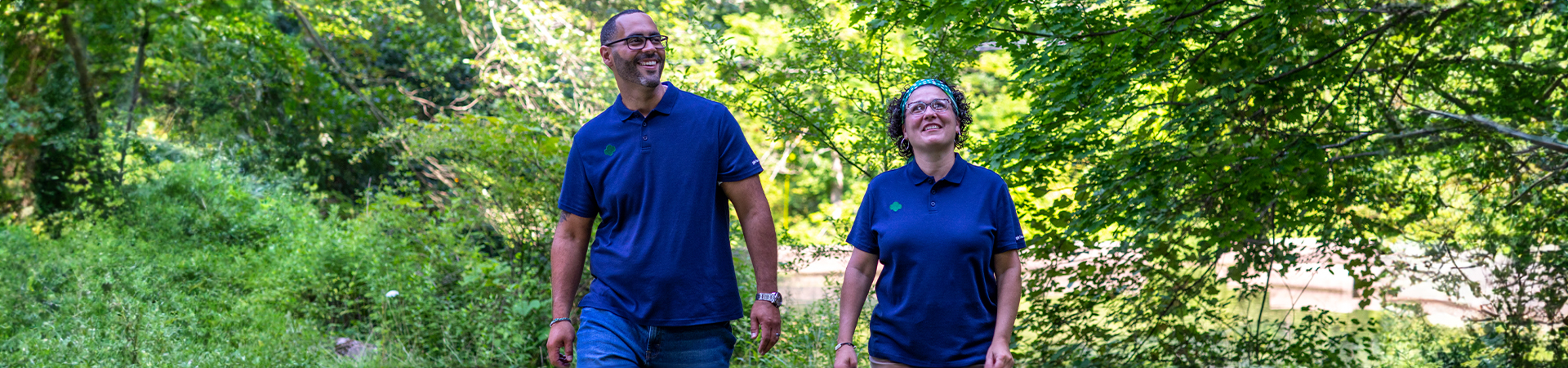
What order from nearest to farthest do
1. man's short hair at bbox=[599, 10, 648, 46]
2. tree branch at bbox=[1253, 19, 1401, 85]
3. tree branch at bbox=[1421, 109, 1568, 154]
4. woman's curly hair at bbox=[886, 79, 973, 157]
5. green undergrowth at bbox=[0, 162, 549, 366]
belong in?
man's short hair at bbox=[599, 10, 648, 46], woman's curly hair at bbox=[886, 79, 973, 157], tree branch at bbox=[1421, 109, 1568, 154], tree branch at bbox=[1253, 19, 1401, 85], green undergrowth at bbox=[0, 162, 549, 366]

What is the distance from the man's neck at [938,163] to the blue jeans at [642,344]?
0.66 meters

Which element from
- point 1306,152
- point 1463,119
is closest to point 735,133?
point 1306,152

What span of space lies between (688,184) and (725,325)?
1.26ft

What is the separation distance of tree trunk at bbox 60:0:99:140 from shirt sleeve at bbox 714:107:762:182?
11853mm

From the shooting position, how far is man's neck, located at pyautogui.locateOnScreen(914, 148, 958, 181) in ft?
8.67

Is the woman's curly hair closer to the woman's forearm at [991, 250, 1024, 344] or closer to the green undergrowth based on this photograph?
the woman's forearm at [991, 250, 1024, 344]

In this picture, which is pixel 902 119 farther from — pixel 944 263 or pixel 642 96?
pixel 642 96

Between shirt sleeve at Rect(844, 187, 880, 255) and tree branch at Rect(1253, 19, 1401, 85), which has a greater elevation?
tree branch at Rect(1253, 19, 1401, 85)

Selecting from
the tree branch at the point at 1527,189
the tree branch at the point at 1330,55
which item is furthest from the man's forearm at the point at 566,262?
the tree branch at the point at 1527,189

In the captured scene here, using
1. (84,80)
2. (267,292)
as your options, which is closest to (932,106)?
(267,292)

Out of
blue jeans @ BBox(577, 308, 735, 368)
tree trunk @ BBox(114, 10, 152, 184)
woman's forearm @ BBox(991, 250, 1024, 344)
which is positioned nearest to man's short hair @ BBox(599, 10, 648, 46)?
blue jeans @ BBox(577, 308, 735, 368)

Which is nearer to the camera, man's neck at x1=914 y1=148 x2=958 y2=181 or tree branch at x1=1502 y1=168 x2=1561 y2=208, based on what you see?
man's neck at x1=914 y1=148 x2=958 y2=181

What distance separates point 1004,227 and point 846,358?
505 mm

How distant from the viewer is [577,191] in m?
2.80
